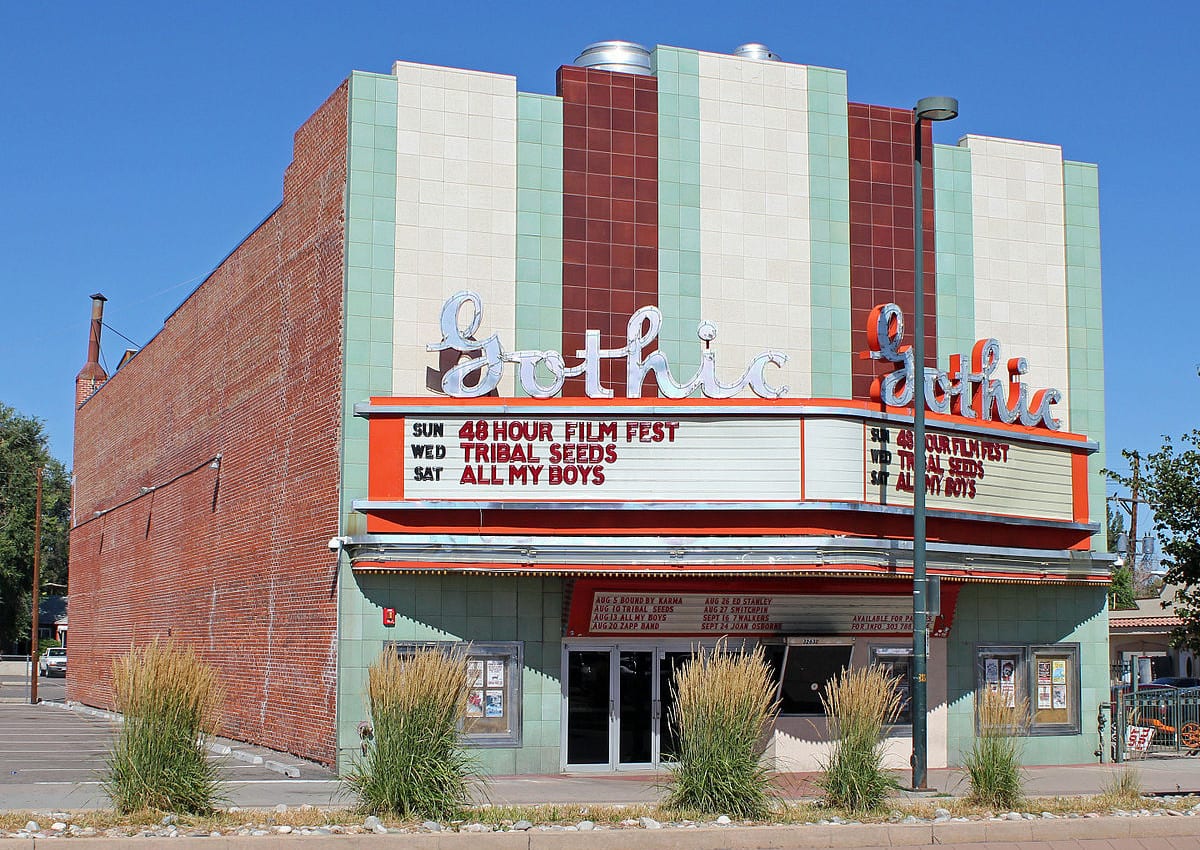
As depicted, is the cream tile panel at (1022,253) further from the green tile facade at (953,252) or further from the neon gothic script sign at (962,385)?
the neon gothic script sign at (962,385)

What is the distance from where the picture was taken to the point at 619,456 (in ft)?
73.9

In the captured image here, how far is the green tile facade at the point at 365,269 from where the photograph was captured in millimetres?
22734

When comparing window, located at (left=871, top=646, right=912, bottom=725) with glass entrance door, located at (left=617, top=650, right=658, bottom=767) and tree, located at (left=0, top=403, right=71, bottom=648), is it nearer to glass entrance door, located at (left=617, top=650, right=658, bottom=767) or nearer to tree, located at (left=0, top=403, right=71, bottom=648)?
glass entrance door, located at (left=617, top=650, right=658, bottom=767)

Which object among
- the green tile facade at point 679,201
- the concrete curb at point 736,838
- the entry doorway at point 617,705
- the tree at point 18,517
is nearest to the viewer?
the concrete curb at point 736,838

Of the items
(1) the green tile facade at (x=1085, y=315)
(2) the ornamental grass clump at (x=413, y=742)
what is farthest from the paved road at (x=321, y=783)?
(1) the green tile facade at (x=1085, y=315)

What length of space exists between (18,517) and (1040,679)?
59041 mm

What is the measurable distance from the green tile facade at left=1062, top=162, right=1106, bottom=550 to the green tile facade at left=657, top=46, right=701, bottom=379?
820cm

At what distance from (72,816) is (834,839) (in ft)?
28.2

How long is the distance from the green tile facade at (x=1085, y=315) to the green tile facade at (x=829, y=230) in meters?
5.21

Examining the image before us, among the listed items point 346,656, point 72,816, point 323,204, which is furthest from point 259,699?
point 72,816

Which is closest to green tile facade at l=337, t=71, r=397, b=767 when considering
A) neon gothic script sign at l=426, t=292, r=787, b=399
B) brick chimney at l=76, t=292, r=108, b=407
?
neon gothic script sign at l=426, t=292, r=787, b=399

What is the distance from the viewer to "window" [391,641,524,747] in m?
22.8

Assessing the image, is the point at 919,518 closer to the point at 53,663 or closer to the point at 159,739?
the point at 159,739

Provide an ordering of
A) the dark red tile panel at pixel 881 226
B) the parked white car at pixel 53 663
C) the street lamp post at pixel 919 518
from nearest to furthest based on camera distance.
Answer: the street lamp post at pixel 919 518 → the dark red tile panel at pixel 881 226 → the parked white car at pixel 53 663
